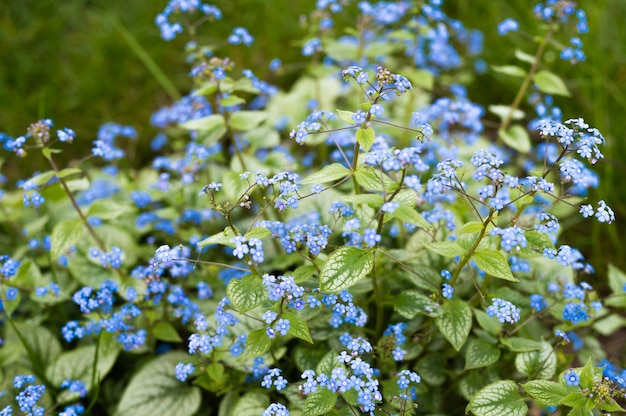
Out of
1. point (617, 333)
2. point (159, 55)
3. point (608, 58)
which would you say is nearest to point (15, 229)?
point (159, 55)

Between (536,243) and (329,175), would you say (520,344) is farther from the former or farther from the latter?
(329,175)

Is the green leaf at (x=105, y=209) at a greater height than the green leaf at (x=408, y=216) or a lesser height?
greater

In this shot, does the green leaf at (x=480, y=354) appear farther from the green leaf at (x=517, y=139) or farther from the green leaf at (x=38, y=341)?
the green leaf at (x=38, y=341)

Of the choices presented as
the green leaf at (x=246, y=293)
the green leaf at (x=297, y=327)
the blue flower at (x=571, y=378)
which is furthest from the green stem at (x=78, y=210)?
the blue flower at (x=571, y=378)

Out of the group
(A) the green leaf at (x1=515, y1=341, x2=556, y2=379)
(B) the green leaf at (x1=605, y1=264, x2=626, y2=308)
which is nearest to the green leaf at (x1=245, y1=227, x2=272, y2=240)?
(A) the green leaf at (x1=515, y1=341, x2=556, y2=379)

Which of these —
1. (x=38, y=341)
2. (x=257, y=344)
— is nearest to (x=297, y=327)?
(x=257, y=344)

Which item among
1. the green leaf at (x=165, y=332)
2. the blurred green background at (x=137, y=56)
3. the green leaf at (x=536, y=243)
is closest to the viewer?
the green leaf at (x=536, y=243)
